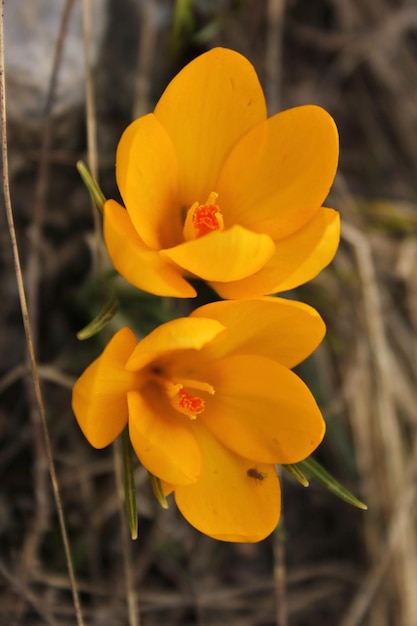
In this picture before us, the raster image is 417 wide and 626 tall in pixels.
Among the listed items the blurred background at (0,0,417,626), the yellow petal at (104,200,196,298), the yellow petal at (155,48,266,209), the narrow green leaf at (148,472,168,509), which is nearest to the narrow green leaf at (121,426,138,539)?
the narrow green leaf at (148,472,168,509)

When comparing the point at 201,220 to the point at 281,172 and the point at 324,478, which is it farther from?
the point at 324,478

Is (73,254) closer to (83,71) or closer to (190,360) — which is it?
(83,71)

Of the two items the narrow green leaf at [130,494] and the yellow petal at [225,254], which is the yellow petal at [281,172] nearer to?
the yellow petal at [225,254]

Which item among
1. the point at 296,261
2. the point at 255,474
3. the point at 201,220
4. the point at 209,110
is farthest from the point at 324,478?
the point at 209,110

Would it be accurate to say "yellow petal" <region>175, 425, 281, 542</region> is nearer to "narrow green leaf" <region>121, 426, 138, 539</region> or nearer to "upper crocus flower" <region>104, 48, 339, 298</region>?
"narrow green leaf" <region>121, 426, 138, 539</region>

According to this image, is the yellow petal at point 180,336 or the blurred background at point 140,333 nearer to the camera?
Result: the yellow petal at point 180,336

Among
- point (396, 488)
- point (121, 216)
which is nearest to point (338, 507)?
point (396, 488)

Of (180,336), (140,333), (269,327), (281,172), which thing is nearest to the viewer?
(180,336)

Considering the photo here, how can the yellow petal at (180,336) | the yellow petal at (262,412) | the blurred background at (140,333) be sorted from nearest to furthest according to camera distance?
the yellow petal at (180,336), the yellow petal at (262,412), the blurred background at (140,333)

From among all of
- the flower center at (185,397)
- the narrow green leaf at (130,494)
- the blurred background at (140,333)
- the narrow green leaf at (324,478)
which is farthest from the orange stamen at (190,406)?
the blurred background at (140,333)
